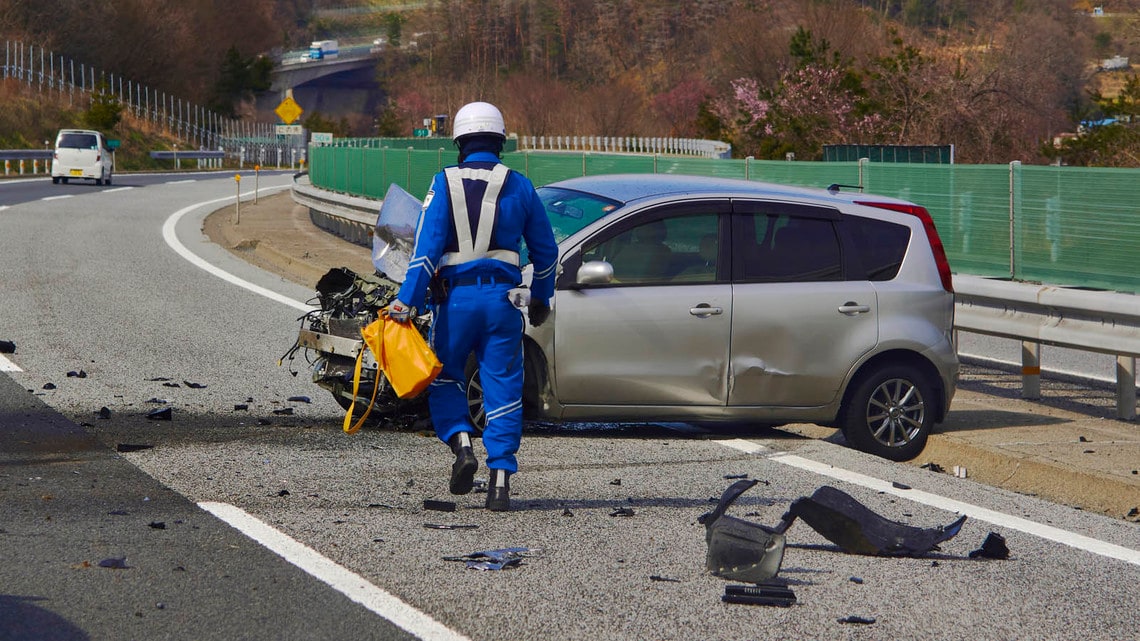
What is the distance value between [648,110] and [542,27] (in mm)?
48974

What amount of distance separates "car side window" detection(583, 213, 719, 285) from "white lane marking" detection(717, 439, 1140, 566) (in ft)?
3.60

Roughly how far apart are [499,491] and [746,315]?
2434 mm

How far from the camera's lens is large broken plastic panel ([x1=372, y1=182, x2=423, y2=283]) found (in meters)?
8.24

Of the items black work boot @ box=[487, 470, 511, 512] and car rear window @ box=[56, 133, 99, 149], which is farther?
car rear window @ box=[56, 133, 99, 149]

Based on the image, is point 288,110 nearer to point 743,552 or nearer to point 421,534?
point 421,534

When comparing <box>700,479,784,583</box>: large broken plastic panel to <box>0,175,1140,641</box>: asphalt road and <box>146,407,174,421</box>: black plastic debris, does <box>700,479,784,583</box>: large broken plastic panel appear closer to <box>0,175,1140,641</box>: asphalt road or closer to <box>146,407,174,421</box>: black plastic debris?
<box>0,175,1140,641</box>: asphalt road

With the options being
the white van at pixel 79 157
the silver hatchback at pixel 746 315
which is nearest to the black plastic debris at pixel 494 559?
the silver hatchback at pixel 746 315

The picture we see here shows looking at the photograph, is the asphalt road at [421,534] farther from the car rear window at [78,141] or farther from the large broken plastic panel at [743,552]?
the car rear window at [78,141]

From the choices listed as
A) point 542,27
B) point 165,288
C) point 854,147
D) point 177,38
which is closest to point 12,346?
point 165,288

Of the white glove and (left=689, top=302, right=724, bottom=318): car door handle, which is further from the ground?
the white glove

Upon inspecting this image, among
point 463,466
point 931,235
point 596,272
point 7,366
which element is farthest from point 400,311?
point 7,366

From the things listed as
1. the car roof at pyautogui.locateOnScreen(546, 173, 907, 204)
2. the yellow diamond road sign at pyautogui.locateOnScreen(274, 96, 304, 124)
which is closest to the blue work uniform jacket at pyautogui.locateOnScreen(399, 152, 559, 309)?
the car roof at pyautogui.locateOnScreen(546, 173, 907, 204)

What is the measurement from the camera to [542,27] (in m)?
149

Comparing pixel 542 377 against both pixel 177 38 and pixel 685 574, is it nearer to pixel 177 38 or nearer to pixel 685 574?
pixel 685 574
